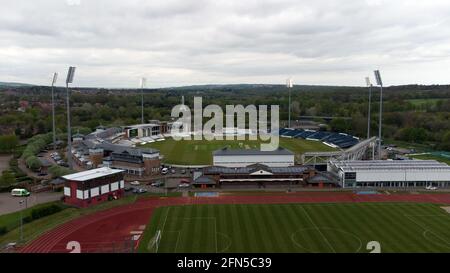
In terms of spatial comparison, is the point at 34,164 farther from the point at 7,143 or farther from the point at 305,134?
the point at 305,134

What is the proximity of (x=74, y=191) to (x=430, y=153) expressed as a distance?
2003 inches

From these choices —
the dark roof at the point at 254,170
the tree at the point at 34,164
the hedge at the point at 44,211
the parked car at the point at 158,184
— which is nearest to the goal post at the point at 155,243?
A: the hedge at the point at 44,211

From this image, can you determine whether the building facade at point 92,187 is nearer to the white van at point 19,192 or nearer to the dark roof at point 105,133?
the white van at point 19,192

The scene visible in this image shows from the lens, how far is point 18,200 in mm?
33375

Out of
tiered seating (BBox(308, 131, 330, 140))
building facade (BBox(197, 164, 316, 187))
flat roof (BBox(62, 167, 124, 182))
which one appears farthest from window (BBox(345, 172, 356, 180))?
tiered seating (BBox(308, 131, 330, 140))

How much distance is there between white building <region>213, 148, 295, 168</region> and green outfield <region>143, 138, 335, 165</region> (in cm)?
496

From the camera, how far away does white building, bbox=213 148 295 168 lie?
4456 centimetres

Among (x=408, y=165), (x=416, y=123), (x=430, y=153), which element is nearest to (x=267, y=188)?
(x=408, y=165)

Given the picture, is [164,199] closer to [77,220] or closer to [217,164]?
[77,220]

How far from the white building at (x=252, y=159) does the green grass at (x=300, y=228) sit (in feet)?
42.3

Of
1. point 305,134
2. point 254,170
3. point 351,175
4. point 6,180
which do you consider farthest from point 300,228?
point 305,134

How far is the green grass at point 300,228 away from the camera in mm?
23141

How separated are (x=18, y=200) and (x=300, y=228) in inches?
952

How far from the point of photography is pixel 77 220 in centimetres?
2838
